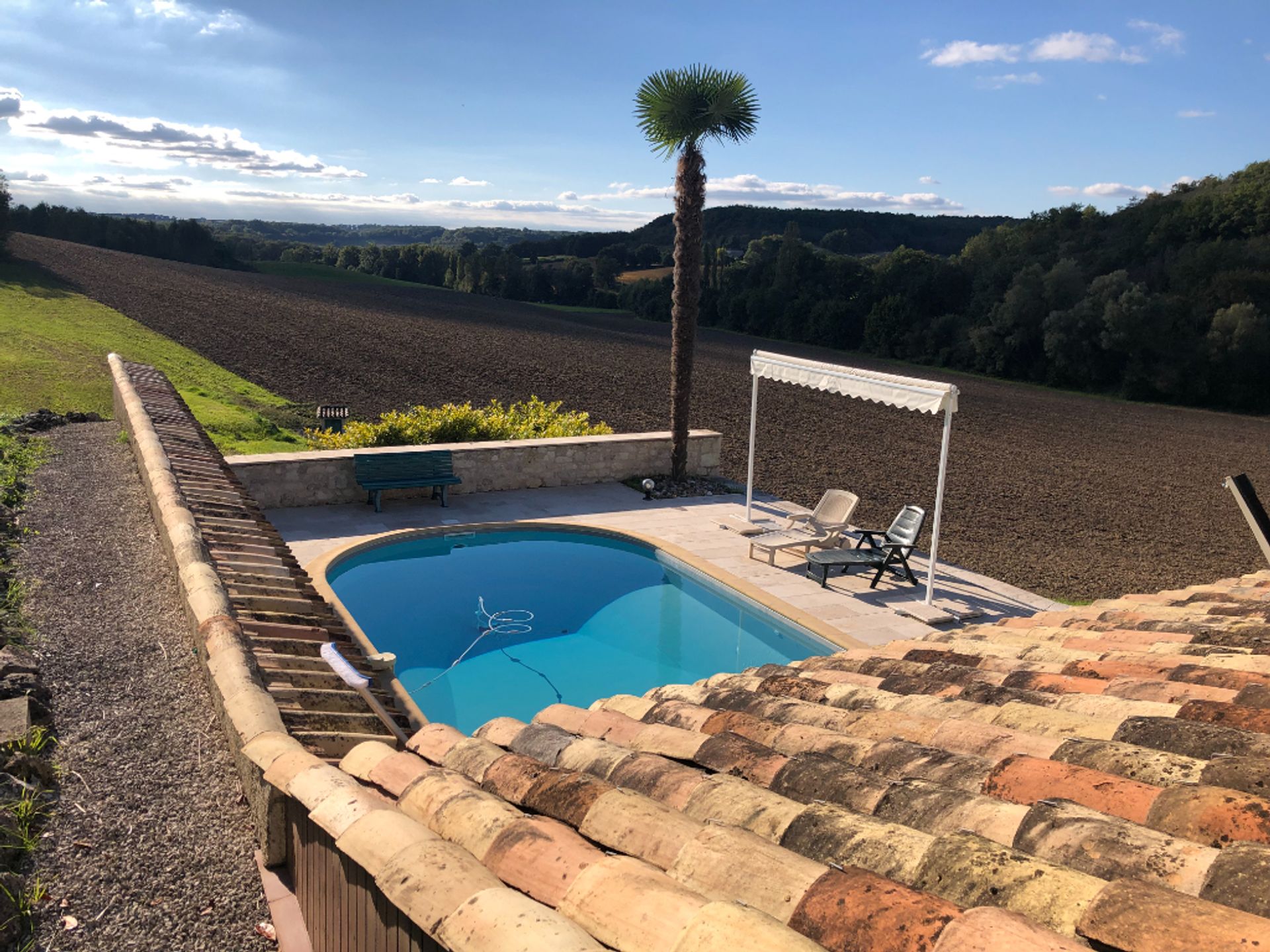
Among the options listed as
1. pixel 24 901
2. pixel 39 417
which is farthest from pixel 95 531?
pixel 39 417

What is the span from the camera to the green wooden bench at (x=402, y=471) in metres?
12.2

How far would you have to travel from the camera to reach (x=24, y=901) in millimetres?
2670

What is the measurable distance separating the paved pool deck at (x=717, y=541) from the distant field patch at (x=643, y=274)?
60.0 meters

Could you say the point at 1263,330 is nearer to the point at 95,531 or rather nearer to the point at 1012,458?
the point at 1012,458

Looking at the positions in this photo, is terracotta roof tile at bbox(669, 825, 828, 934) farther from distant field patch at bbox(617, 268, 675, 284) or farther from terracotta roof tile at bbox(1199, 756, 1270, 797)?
distant field patch at bbox(617, 268, 675, 284)

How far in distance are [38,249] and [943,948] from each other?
56694mm

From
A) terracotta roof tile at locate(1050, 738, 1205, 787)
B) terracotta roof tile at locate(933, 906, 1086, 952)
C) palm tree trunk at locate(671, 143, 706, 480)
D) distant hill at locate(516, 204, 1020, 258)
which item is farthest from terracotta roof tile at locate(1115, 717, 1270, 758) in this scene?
distant hill at locate(516, 204, 1020, 258)

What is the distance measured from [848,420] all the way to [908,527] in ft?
44.5

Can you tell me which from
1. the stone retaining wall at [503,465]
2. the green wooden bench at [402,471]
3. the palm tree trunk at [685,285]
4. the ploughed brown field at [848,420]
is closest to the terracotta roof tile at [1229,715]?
the ploughed brown field at [848,420]

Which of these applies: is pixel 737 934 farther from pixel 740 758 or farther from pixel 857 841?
pixel 740 758

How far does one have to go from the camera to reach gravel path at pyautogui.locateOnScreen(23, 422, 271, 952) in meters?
2.70

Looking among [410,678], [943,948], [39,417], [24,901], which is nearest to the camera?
[943,948]

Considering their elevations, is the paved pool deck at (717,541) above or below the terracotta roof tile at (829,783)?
below

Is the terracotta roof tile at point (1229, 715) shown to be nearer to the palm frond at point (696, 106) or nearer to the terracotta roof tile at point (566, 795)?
the terracotta roof tile at point (566, 795)
